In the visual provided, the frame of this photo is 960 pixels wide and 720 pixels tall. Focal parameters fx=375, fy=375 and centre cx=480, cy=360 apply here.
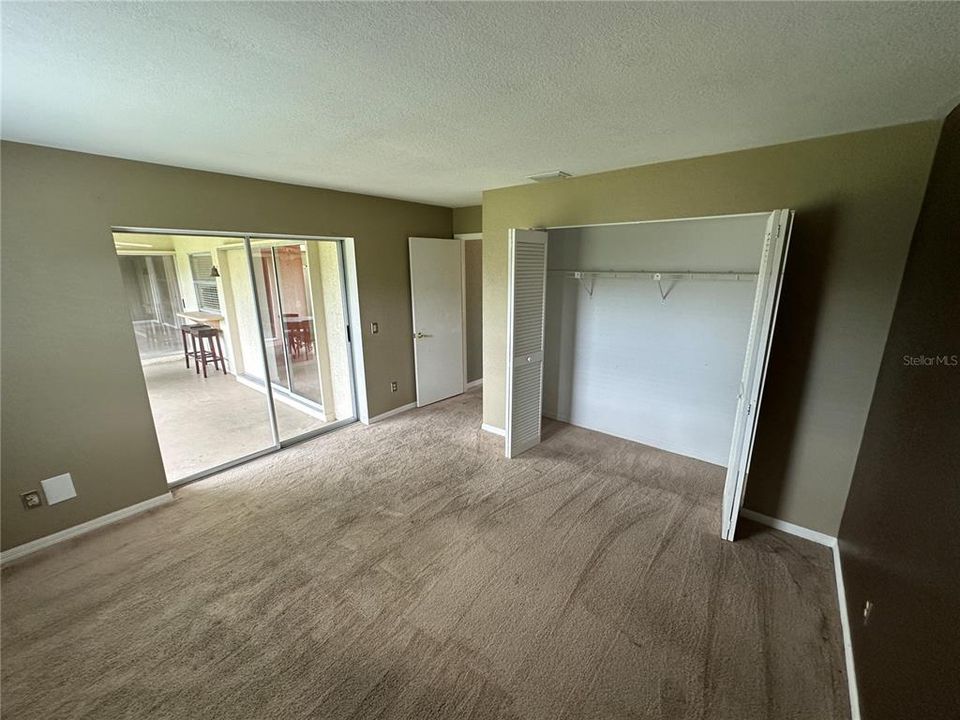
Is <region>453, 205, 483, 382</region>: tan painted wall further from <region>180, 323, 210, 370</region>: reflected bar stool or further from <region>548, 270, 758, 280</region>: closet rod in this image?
<region>180, 323, 210, 370</region>: reflected bar stool

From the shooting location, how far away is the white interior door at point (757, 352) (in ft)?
6.38

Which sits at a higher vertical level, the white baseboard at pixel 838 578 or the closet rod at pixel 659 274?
the closet rod at pixel 659 274

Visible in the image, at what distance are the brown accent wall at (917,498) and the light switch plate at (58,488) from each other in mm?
4055

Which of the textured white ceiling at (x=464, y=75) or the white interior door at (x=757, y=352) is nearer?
the textured white ceiling at (x=464, y=75)

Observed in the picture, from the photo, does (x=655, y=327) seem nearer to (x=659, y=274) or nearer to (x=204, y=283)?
(x=659, y=274)

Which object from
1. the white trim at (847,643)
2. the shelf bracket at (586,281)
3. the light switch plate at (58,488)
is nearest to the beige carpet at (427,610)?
the white trim at (847,643)

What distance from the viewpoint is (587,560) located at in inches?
88.0

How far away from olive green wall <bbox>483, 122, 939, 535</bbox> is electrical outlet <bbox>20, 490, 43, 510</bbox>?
4.24 meters

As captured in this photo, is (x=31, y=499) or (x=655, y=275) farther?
(x=655, y=275)

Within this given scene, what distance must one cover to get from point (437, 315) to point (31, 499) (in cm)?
350

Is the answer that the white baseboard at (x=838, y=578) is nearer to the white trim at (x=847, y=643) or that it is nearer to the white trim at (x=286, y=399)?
the white trim at (x=847, y=643)

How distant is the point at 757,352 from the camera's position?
210 cm

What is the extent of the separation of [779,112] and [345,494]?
3436mm

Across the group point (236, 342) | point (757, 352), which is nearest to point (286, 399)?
point (236, 342)
